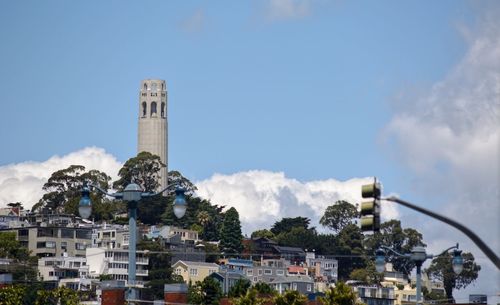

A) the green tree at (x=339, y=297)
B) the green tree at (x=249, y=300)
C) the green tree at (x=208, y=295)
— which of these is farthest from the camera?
the green tree at (x=208, y=295)

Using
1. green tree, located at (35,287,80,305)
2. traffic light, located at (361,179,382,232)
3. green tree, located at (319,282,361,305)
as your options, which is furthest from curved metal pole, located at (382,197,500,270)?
green tree, located at (35,287,80,305)

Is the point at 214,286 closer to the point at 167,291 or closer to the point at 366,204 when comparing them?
the point at 167,291

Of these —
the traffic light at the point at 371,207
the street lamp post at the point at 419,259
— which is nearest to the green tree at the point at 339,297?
the street lamp post at the point at 419,259

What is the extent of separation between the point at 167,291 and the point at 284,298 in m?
17.0

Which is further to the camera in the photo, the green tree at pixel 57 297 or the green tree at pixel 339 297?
the green tree at pixel 57 297

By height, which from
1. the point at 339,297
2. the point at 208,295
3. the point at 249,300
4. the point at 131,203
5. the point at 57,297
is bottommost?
the point at 249,300

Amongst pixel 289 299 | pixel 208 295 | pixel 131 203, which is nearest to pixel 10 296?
pixel 289 299

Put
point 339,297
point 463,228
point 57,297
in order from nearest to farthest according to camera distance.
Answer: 1. point 463,228
2. point 339,297
3. point 57,297

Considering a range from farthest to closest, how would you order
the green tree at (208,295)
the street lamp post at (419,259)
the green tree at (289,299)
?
the green tree at (208,295), the green tree at (289,299), the street lamp post at (419,259)

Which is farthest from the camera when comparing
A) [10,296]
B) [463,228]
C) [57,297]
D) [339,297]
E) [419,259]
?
[57,297]

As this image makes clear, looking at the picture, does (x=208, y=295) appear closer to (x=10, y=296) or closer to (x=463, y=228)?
(x=10, y=296)

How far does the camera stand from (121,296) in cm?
9431

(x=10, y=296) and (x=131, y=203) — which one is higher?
(x=131, y=203)

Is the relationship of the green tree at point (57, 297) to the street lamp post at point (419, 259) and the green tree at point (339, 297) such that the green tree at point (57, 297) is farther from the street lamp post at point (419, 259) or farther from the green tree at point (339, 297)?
the street lamp post at point (419, 259)
